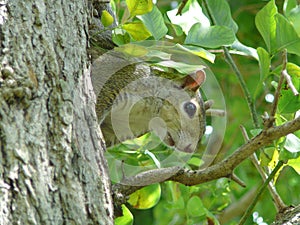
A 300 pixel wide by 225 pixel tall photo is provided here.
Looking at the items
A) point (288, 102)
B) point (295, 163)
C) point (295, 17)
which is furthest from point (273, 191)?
point (295, 17)

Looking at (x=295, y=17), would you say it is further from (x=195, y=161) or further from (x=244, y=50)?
(x=195, y=161)

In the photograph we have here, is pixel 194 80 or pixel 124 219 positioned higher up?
pixel 194 80

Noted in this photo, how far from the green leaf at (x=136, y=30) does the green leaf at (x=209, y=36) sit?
0.29 feet

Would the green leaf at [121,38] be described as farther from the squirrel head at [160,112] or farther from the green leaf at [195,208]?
the green leaf at [195,208]

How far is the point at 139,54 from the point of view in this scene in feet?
4.35

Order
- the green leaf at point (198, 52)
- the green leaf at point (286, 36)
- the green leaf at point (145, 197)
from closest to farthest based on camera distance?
the green leaf at point (198, 52)
the green leaf at point (286, 36)
the green leaf at point (145, 197)

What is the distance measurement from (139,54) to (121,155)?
1.48 feet

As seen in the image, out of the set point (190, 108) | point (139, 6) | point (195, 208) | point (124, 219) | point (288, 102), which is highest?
point (139, 6)

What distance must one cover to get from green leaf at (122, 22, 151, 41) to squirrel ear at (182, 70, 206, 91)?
243 mm

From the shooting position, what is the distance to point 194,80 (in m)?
1.67

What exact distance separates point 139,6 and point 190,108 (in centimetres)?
47

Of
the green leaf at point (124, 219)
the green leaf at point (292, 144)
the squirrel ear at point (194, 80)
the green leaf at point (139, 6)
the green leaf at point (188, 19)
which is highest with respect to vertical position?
the green leaf at point (139, 6)

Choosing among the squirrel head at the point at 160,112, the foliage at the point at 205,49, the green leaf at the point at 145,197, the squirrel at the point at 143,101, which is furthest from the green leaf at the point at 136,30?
the green leaf at the point at 145,197

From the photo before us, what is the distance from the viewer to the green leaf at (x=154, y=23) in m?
1.45
